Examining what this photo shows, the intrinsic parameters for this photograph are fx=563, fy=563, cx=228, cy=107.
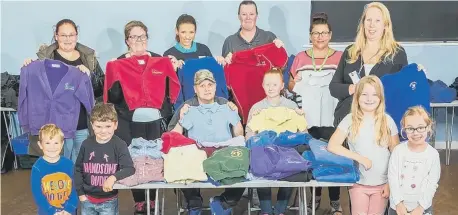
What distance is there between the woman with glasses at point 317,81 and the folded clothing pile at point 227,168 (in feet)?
3.07

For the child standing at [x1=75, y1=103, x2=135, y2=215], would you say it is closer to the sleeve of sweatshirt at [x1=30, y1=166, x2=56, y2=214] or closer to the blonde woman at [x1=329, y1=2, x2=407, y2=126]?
the sleeve of sweatshirt at [x1=30, y1=166, x2=56, y2=214]

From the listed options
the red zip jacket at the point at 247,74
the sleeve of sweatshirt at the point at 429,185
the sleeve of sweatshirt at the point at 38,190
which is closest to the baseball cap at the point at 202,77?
the red zip jacket at the point at 247,74

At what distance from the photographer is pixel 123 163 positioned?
344cm

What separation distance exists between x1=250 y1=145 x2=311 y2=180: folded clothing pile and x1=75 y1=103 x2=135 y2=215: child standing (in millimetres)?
757

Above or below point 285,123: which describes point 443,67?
above

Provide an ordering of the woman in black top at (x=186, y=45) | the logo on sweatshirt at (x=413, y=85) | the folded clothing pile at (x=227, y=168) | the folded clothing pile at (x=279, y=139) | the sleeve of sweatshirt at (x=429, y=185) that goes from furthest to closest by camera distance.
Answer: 1. the woman in black top at (x=186, y=45)
2. the logo on sweatshirt at (x=413, y=85)
3. the folded clothing pile at (x=279, y=139)
4. the folded clothing pile at (x=227, y=168)
5. the sleeve of sweatshirt at (x=429, y=185)

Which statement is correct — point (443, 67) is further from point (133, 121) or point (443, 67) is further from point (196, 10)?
point (133, 121)

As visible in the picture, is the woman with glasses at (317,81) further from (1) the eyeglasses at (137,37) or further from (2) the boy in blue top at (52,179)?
(2) the boy in blue top at (52,179)

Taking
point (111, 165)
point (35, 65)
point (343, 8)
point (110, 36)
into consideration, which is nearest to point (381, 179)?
point (111, 165)

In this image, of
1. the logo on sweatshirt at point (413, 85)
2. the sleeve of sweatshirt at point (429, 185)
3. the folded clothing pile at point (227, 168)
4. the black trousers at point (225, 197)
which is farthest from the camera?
the black trousers at point (225, 197)

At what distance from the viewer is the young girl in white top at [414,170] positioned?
10.7ft

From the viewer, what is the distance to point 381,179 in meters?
3.43

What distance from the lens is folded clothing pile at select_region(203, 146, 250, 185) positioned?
3379 mm

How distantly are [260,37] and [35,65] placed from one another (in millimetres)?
1807
